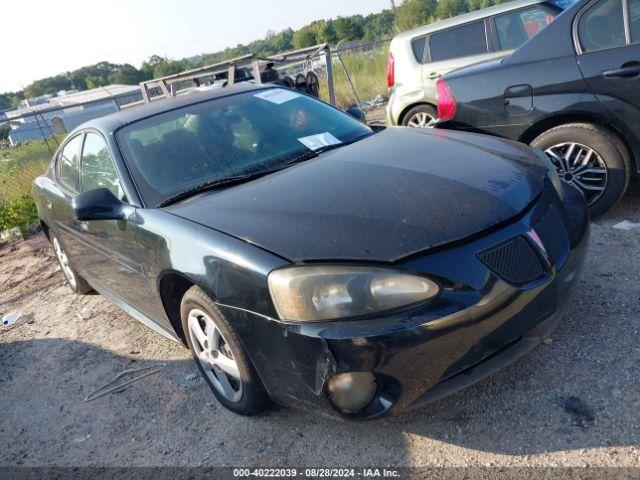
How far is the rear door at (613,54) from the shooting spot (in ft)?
11.8

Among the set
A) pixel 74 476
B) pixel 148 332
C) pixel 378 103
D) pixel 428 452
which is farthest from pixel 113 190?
pixel 378 103

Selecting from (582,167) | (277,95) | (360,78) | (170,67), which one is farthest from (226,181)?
(170,67)

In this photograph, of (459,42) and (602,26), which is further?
(459,42)

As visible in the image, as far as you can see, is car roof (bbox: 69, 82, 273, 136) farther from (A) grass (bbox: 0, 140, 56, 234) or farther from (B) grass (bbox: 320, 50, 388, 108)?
(B) grass (bbox: 320, 50, 388, 108)

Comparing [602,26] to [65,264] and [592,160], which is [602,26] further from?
[65,264]

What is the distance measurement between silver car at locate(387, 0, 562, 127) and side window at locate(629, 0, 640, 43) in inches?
125

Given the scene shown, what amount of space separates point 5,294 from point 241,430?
170 inches

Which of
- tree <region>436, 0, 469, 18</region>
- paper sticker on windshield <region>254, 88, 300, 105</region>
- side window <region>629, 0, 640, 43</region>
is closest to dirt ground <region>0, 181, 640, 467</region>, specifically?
side window <region>629, 0, 640, 43</region>

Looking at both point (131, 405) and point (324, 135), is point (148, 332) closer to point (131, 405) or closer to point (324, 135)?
point (131, 405)

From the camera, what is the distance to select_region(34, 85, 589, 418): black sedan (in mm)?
1970

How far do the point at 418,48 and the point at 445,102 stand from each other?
331 centimetres

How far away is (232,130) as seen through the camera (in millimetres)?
3291

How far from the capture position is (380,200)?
2336 millimetres

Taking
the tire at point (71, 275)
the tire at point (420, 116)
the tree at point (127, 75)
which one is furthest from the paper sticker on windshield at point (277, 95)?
the tree at point (127, 75)
